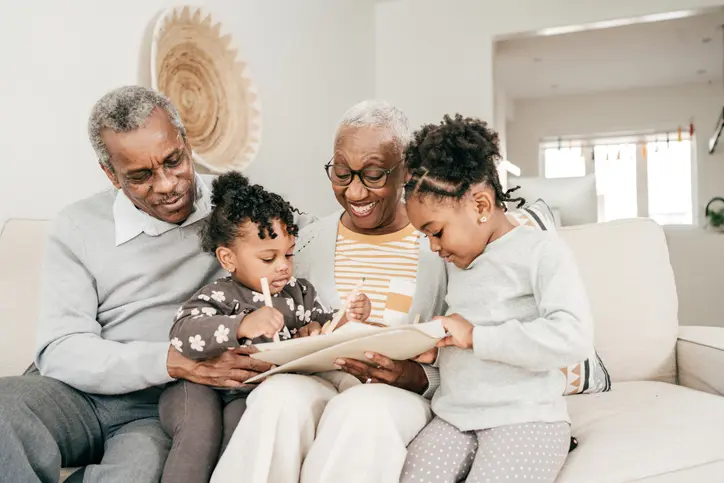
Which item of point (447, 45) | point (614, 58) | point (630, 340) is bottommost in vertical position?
point (630, 340)

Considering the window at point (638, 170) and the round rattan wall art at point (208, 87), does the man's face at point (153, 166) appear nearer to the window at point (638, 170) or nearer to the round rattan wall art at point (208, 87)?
the round rattan wall art at point (208, 87)

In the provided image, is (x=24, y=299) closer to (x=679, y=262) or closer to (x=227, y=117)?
(x=227, y=117)

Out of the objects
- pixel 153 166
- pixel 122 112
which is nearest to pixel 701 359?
pixel 153 166

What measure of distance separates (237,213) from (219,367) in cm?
34

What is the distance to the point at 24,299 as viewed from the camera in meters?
1.66

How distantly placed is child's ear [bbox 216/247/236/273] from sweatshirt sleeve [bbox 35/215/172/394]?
23 cm

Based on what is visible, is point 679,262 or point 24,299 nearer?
point 24,299

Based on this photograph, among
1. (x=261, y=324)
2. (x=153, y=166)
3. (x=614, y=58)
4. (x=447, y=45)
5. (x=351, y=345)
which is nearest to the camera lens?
(x=351, y=345)

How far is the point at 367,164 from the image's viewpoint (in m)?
1.58

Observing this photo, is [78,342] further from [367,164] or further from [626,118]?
[626,118]

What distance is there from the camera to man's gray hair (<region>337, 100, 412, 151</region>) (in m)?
1.61

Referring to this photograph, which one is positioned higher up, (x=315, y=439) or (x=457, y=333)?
(x=457, y=333)

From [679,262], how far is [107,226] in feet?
16.3

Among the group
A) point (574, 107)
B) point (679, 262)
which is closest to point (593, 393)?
point (679, 262)
